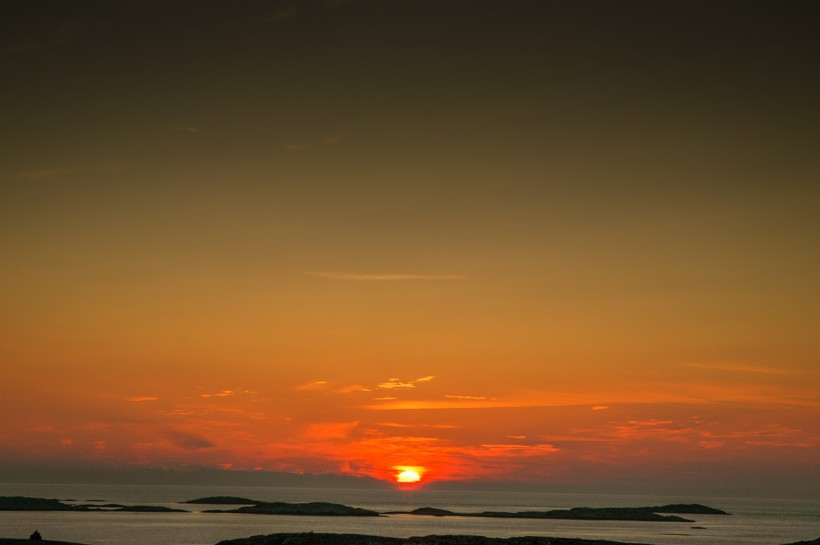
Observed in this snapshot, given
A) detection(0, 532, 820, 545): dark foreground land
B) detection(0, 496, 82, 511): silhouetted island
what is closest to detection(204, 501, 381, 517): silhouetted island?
detection(0, 496, 82, 511): silhouetted island

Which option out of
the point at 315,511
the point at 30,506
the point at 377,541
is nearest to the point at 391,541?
the point at 377,541

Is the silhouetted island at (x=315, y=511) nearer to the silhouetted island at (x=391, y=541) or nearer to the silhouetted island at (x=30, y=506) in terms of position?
the silhouetted island at (x=30, y=506)

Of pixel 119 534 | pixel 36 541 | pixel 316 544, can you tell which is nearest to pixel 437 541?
pixel 316 544

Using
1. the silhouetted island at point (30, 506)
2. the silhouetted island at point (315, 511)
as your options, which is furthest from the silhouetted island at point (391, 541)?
the silhouetted island at point (30, 506)

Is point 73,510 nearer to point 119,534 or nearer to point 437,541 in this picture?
point 119,534

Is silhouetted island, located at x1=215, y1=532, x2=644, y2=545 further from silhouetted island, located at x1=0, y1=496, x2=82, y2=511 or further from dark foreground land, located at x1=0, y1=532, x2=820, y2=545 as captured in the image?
silhouetted island, located at x1=0, y1=496, x2=82, y2=511

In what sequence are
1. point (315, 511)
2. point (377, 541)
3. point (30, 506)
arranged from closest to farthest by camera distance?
point (377, 541) < point (30, 506) < point (315, 511)

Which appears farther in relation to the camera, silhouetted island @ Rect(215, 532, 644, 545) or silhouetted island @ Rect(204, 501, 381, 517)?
silhouetted island @ Rect(204, 501, 381, 517)

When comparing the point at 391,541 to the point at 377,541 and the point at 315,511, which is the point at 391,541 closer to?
the point at 377,541

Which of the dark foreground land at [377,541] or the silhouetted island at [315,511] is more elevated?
the dark foreground land at [377,541]

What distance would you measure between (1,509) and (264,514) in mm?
56850

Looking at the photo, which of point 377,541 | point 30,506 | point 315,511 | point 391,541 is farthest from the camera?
point 315,511

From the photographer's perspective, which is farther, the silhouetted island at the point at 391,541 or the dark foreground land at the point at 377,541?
the dark foreground land at the point at 377,541

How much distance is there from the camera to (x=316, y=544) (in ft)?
248
